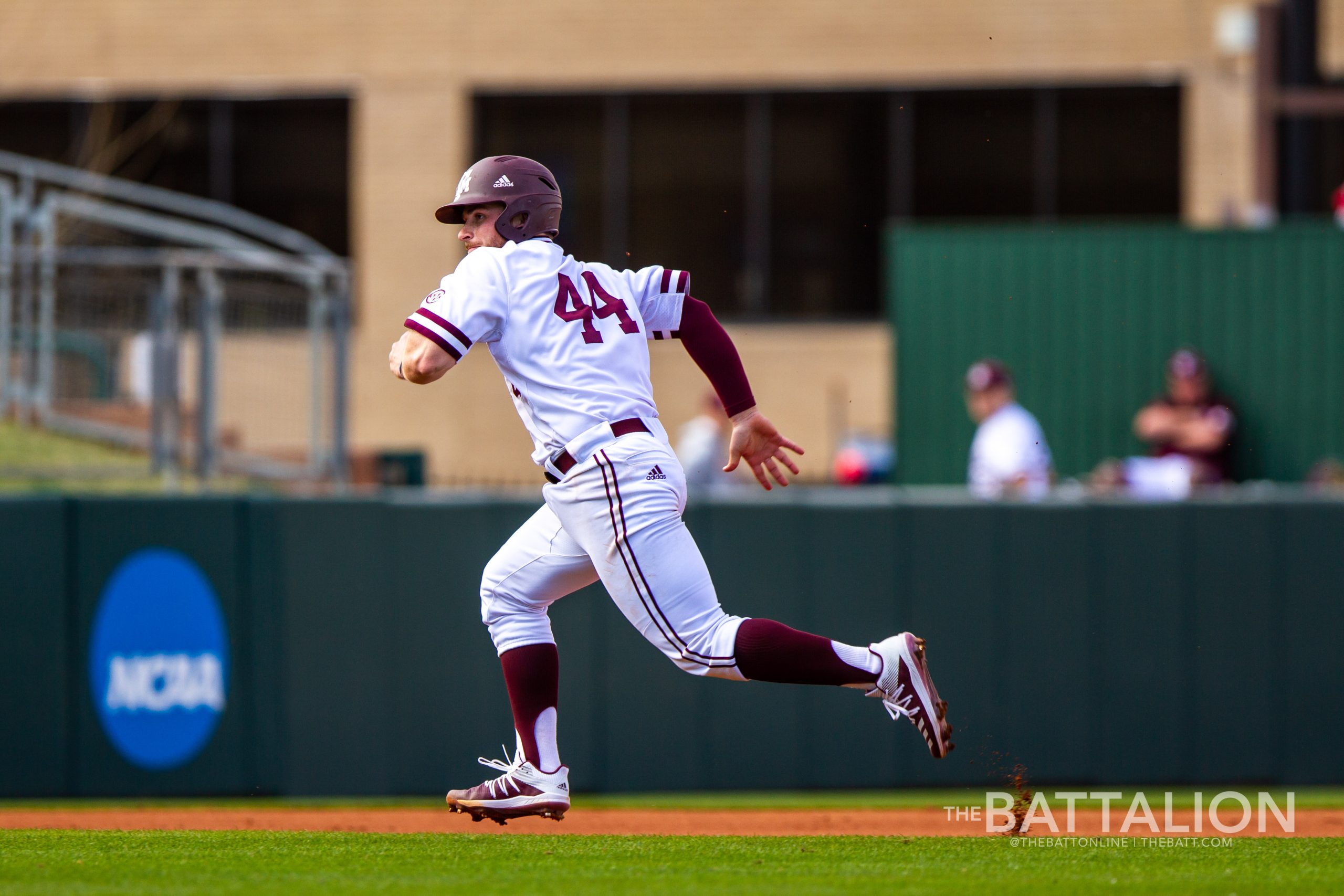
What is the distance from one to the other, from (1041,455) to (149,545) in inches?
195

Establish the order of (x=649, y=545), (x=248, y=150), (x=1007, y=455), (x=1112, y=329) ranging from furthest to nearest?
(x=248, y=150), (x=1112, y=329), (x=1007, y=455), (x=649, y=545)

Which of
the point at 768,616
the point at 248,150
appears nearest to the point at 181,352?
the point at 768,616

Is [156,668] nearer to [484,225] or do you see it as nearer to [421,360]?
[484,225]

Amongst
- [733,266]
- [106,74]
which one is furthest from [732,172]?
[106,74]

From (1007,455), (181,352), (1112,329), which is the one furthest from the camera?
(1112,329)

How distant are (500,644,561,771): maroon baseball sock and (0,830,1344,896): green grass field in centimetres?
29

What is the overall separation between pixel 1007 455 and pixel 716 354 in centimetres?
448

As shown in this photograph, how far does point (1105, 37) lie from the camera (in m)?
17.2

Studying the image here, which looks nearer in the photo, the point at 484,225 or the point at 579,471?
the point at 579,471

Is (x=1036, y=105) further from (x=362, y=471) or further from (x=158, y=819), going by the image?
(x=158, y=819)

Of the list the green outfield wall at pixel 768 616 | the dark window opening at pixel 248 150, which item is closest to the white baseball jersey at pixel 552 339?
the green outfield wall at pixel 768 616

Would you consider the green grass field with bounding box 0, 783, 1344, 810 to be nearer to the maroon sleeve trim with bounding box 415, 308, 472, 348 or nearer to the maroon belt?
the maroon belt

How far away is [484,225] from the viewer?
16.3ft

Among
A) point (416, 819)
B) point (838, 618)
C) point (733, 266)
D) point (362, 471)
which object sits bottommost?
point (416, 819)
